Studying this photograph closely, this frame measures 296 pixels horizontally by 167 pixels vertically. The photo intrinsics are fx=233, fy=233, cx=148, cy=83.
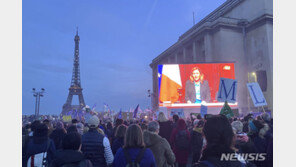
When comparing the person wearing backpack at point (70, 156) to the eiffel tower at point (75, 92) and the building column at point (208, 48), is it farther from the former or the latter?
the eiffel tower at point (75, 92)

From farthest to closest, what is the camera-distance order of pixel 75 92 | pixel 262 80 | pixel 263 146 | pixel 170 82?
pixel 75 92, pixel 170 82, pixel 262 80, pixel 263 146

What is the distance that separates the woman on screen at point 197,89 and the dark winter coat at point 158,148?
24.5m

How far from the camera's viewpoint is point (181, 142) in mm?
7055

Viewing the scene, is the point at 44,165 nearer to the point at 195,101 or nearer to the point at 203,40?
the point at 195,101

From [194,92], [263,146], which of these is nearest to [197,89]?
[194,92]

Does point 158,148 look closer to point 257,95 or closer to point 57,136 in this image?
point 57,136

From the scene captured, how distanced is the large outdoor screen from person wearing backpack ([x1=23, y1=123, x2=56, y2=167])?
81.0 ft

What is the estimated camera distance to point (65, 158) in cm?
327

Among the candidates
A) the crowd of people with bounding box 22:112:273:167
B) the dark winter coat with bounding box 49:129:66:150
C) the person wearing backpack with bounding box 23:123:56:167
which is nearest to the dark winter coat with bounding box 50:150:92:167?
the crowd of people with bounding box 22:112:273:167

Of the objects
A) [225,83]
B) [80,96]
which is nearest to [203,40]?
[225,83]

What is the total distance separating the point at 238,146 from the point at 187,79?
2590cm

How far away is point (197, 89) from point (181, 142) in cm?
2287

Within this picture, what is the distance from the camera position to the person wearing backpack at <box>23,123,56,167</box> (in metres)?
4.56

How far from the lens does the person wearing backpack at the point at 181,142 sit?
706cm
